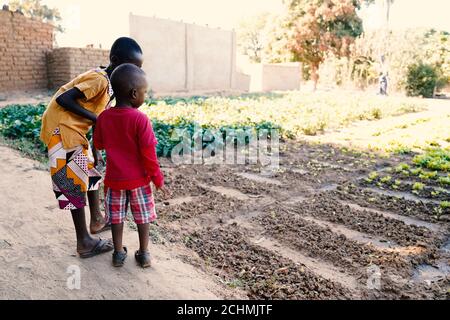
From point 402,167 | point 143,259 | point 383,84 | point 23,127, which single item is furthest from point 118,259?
point 383,84

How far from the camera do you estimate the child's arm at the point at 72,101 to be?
2.25 m

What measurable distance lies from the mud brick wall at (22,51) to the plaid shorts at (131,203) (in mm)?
10620

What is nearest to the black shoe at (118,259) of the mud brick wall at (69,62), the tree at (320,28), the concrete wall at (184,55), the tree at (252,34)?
the mud brick wall at (69,62)

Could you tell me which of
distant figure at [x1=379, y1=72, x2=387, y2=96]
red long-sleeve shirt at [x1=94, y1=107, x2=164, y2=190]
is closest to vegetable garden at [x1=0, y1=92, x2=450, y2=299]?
red long-sleeve shirt at [x1=94, y1=107, x2=164, y2=190]

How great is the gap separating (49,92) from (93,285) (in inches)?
441

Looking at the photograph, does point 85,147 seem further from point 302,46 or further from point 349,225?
point 302,46

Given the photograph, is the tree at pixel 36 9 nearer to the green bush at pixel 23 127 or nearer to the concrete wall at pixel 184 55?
the concrete wall at pixel 184 55

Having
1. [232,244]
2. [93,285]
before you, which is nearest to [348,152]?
[232,244]

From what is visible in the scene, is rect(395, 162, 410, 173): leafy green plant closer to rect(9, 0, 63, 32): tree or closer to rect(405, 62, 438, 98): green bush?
rect(405, 62, 438, 98): green bush

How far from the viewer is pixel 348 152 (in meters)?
6.26

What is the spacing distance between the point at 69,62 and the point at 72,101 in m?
9.97

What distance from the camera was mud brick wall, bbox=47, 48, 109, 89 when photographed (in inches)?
440

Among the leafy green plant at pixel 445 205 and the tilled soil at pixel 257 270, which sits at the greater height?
the leafy green plant at pixel 445 205

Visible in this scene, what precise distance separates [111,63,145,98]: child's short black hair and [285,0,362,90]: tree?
24.7 m
